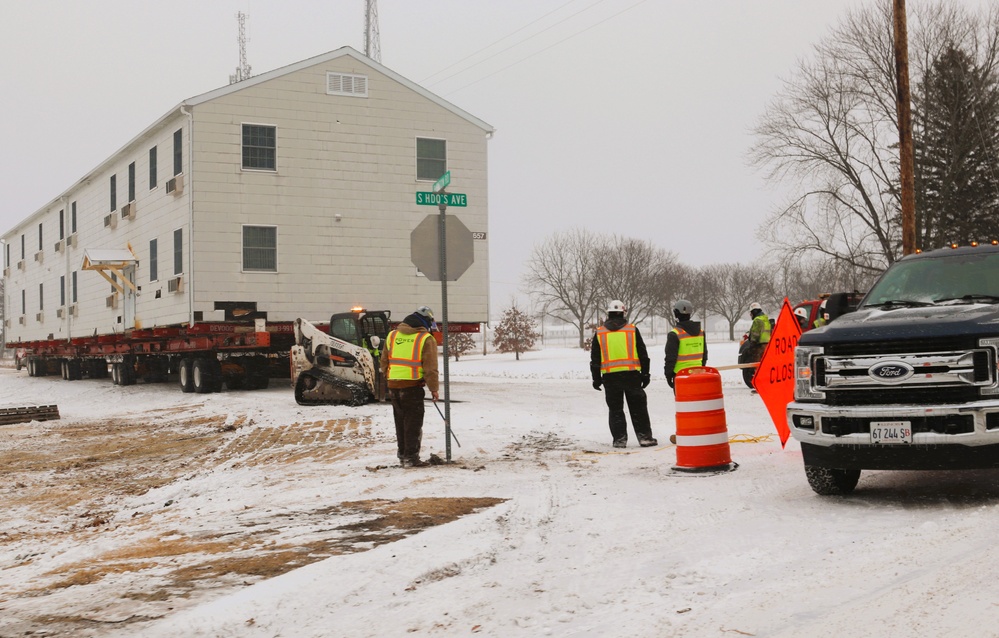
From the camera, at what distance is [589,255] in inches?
2758

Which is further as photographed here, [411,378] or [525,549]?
[411,378]

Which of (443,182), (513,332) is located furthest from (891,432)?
(513,332)

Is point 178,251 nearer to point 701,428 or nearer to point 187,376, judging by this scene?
point 187,376

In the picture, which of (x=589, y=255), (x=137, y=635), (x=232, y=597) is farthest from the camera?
(x=589, y=255)

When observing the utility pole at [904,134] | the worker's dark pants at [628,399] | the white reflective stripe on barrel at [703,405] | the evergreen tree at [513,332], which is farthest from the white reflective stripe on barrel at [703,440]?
the evergreen tree at [513,332]

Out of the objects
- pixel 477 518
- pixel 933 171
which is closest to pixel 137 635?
pixel 477 518

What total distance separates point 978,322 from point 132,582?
583cm

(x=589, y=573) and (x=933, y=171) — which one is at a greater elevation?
(x=933, y=171)

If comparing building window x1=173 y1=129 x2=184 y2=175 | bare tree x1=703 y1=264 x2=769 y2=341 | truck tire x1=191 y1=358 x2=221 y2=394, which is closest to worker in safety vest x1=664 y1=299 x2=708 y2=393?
truck tire x1=191 y1=358 x2=221 y2=394

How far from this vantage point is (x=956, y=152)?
34000 millimetres

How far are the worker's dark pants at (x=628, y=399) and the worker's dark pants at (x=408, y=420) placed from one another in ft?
7.67

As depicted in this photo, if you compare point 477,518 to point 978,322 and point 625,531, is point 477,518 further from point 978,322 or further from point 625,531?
point 978,322

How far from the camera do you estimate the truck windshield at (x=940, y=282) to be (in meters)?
7.68

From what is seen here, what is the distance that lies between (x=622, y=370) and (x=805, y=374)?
4152 millimetres
